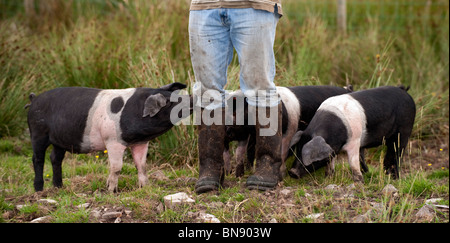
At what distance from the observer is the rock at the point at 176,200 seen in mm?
3943

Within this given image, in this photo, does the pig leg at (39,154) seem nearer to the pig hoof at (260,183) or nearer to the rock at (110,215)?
the rock at (110,215)

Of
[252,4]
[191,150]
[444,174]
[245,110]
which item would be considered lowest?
[444,174]

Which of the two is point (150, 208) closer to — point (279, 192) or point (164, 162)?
point (279, 192)

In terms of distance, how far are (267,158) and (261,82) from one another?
62 cm

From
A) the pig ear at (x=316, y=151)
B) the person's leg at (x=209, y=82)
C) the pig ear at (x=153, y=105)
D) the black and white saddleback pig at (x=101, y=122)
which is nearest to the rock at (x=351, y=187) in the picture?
the pig ear at (x=316, y=151)

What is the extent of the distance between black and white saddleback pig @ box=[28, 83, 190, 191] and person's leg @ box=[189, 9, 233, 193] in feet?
0.98

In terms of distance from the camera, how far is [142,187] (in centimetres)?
454

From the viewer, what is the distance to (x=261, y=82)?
13.5 feet

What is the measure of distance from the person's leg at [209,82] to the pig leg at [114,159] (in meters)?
0.67

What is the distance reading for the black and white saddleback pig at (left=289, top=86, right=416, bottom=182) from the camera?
447cm

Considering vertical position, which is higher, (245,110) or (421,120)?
(245,110)

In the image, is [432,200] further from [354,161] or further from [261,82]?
[261,82]
